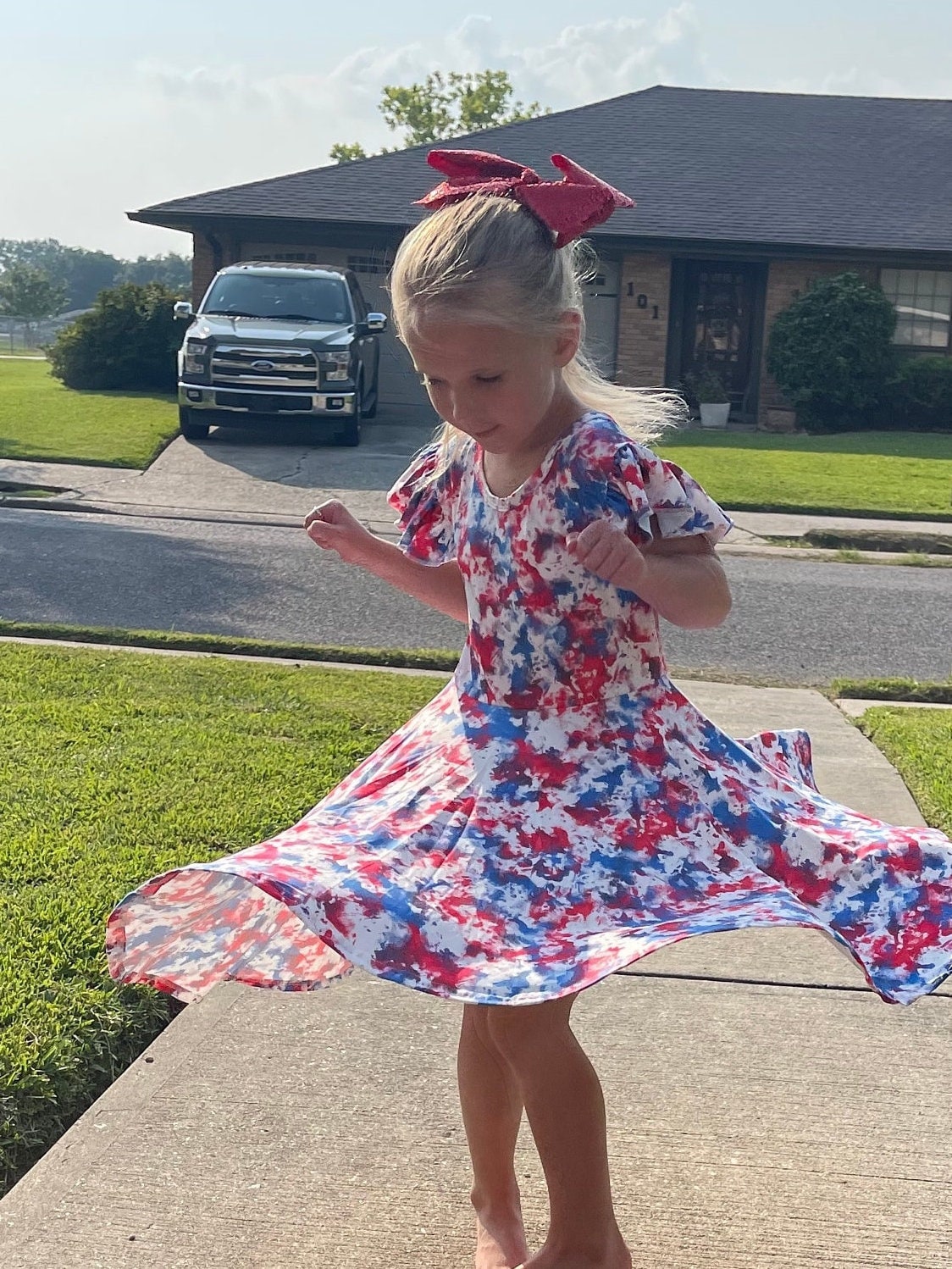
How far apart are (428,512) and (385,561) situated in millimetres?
127

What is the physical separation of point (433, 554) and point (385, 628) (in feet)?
18.6

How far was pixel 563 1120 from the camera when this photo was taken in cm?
222

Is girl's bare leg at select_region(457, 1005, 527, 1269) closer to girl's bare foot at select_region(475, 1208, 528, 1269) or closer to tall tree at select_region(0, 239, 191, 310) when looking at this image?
girl's bare foot at select_region(475, 1208, 528, 1269)

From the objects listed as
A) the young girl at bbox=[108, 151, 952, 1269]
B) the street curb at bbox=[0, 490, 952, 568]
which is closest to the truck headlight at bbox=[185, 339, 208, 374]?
the street curb at bbox=[0, 490, 952, 568]

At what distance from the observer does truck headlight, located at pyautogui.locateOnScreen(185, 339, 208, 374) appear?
1680 cm

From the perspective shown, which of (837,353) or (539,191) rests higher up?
(539,191)

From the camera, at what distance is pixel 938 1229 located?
2643mm

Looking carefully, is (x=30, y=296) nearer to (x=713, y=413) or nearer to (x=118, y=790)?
(x=713, y=413)

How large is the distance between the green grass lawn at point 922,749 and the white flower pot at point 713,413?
16.7 meters

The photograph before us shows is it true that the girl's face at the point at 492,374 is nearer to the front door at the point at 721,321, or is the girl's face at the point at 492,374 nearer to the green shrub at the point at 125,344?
the green shrub at the point at 125,344

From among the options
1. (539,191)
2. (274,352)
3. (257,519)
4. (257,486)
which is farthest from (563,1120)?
(274,352)

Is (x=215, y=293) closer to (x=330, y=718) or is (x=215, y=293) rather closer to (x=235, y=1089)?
(x=330, y=718)

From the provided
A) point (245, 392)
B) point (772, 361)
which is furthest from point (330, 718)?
point (772, 361)

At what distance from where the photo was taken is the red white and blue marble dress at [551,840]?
212 cm
